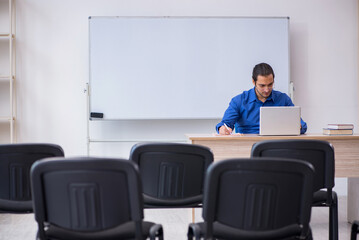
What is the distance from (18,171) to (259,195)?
134 centimetres

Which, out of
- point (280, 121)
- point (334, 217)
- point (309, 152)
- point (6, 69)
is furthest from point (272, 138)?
point (6, 69)

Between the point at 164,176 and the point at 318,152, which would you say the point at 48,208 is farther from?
the point at 318,152

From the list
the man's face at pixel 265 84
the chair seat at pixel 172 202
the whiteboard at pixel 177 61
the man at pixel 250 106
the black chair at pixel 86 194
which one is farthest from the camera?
the whiteboard at pixel 177 61

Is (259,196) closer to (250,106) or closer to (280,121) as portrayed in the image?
(280,121)

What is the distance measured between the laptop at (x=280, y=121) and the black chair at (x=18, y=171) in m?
1.75

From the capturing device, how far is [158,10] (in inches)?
224

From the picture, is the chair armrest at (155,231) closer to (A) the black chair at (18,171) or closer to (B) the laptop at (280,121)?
(A) the black chair at (18,171)

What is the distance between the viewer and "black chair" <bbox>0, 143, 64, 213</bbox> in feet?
8.27

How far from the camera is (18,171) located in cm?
255

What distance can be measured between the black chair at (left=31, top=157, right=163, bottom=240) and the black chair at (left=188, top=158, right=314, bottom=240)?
294mm

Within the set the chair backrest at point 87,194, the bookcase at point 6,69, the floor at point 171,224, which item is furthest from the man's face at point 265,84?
the bookcase at point 6,69

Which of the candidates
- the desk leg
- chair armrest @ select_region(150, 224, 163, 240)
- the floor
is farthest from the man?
chair armrest @ select_region(150, 224, 163, 240)

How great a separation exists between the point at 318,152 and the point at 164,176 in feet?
2.79

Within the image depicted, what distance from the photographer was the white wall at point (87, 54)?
5.68 metres
